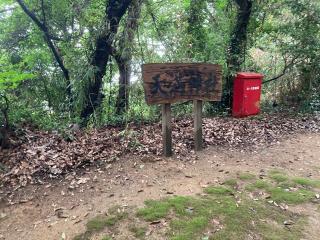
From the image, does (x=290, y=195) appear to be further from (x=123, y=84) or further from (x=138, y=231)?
(x=123, y=84)

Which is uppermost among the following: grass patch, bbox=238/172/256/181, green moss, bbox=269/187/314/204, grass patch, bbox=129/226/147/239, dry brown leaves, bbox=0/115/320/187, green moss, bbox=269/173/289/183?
dry brown leaves, bbox=0/115/320/187

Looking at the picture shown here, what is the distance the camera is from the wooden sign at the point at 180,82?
15.8 feet

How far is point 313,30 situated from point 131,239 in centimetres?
737

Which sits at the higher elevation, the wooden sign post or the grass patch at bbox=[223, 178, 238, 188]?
the wooden sign post

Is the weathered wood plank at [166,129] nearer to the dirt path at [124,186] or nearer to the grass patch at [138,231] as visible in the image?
the dirt path at [124,186]

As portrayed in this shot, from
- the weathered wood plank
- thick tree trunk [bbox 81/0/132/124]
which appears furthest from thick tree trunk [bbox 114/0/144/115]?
the weathered wood plank

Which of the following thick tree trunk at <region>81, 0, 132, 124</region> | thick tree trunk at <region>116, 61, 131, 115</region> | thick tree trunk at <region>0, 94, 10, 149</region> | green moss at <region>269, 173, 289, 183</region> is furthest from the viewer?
thick tree trunk at <region>116, 61, 131, 115</region>

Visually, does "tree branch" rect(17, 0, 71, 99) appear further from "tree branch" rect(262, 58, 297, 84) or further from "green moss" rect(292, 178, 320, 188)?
"tree branch" rect(262, 58, 297, 84)

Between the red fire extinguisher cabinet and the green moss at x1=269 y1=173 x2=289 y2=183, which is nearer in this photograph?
the green moss at x1=269 y1=173 x2=289 y2=183

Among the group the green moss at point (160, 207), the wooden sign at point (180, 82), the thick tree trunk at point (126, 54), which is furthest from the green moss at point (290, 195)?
the thick tree trunk at point (126, 54)

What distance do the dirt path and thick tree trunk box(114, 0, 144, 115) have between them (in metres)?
2.27

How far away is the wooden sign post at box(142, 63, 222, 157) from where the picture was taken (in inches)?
190

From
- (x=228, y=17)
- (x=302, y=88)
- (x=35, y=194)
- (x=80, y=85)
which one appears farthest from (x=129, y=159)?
(x=302, y=88)

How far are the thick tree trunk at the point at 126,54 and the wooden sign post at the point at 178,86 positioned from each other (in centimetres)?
189
